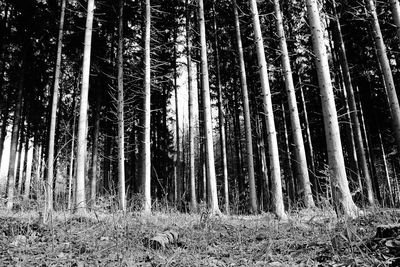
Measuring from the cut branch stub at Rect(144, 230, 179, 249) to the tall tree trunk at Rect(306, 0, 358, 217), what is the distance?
9.63ft

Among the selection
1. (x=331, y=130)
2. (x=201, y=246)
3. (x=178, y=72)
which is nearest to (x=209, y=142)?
(x=331, y=130)

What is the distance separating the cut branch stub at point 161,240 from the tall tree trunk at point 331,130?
2.94m

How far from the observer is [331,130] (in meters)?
5.56

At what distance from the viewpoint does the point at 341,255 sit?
3.08 m

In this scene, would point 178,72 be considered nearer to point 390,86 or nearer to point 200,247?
point 390,86

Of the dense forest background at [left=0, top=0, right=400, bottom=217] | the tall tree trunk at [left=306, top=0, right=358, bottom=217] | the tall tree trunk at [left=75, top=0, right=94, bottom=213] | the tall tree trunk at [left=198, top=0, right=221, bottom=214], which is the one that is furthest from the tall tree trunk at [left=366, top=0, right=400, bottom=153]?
the tall tree trunk at [left=75, top=0, right=94, bottom=213]

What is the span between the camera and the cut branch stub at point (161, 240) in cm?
394

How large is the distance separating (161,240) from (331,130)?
159 inches

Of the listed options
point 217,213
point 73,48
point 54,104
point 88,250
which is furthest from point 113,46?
point 88,250

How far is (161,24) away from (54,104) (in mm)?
8340

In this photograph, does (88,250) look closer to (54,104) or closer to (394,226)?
(394,226)

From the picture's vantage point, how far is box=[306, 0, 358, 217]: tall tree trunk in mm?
4867

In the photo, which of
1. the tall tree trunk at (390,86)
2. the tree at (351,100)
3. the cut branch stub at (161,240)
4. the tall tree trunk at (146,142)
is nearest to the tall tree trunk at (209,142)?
the tall tree trunk at (146,142)

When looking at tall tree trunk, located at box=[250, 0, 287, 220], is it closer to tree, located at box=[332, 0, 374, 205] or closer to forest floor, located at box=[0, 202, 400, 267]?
forest floor, located at box=[0, 202, 400, 267]
